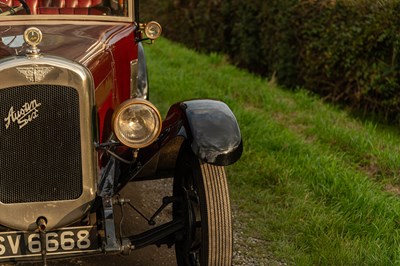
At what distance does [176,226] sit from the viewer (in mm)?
3348

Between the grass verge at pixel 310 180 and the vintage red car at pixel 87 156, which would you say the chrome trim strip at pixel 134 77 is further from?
the grass verge at pixel 310 180

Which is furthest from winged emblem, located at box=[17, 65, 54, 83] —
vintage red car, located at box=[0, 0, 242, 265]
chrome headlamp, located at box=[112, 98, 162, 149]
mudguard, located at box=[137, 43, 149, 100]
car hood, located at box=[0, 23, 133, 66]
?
mudguard, located at box=[137, 43, 149, 100]

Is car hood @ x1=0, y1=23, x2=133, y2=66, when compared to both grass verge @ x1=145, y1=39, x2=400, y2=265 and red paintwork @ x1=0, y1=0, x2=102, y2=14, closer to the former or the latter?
red paintwork @ x1=0, y1=0, x2=102, y2=14

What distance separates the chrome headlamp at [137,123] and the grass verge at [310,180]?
1.26 m

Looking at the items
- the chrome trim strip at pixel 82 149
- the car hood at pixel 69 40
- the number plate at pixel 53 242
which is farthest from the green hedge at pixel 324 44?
the number plate at pixel 53 242

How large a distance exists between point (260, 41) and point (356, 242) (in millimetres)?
6267

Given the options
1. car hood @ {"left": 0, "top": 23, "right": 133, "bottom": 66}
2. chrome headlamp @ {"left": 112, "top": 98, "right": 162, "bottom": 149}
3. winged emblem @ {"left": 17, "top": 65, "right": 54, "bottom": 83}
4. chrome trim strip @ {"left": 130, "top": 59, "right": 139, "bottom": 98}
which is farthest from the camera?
chrome trim strip @ {"left": 130, "top": 59, "right": 139, "bottom": 98}

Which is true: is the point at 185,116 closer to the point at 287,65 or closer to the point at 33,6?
the point at 33,6

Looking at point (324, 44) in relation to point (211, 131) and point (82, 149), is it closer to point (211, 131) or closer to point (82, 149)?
point (211, 131)

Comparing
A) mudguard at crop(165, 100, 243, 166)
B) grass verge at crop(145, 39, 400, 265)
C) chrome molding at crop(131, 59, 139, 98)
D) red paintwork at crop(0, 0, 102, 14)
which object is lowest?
grass verge at crop(145, 39, 400, 265)

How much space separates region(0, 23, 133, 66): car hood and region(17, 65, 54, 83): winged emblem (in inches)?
9.5

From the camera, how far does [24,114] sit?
2.96 metres

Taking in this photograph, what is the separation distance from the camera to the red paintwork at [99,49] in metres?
3.41

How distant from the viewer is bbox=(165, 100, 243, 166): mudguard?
3.23 meters
